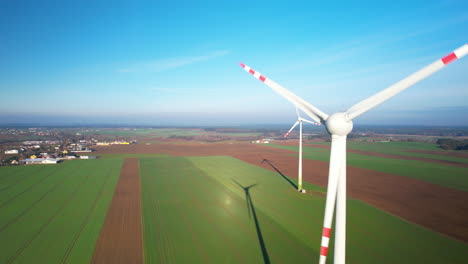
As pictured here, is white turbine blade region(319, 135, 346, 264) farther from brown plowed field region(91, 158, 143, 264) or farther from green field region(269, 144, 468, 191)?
green field region(269, 144, 468, 191)

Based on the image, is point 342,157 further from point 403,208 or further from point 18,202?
point 18,202

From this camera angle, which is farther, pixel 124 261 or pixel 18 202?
pixel 18 202

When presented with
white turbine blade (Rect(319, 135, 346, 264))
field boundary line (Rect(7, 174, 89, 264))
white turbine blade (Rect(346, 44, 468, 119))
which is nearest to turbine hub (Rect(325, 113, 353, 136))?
white turbine blade (Rect(319, 135, 346, 264))

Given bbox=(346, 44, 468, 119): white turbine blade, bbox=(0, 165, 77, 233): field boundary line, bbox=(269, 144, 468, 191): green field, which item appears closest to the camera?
bbox=(346, 44, 468, 119): white turbine blade

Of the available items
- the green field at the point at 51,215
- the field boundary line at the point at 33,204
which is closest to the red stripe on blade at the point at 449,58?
the green field at the point at 51,215

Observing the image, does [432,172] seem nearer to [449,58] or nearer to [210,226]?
[210,226]

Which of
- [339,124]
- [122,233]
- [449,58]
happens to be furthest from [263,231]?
[449,58]

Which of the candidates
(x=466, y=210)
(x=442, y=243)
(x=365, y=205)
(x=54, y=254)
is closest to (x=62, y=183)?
(x=54, y=254)
